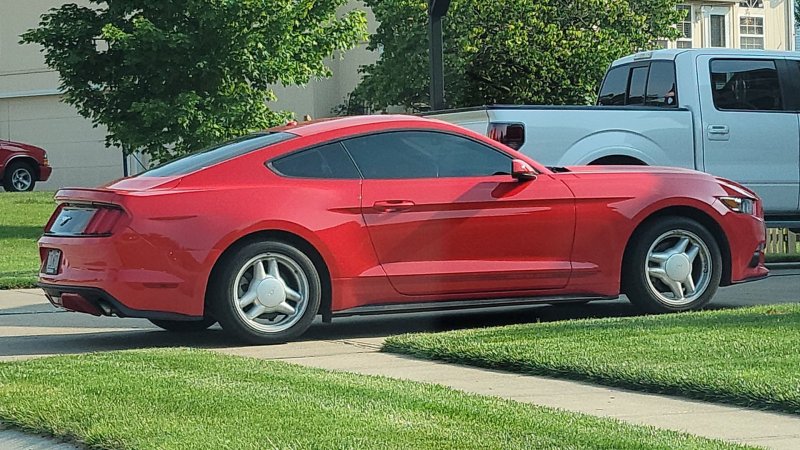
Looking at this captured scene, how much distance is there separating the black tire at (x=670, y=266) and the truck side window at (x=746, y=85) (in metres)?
3.63

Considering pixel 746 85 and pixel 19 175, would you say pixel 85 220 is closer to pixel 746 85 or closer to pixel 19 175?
pixel 746 85

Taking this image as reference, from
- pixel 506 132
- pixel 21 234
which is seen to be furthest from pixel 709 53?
pixel 21 234

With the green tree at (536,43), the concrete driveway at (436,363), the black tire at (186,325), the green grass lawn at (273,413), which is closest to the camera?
the green grass lawn at (273,413)

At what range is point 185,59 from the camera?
68.9 ft

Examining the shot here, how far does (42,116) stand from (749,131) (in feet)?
101

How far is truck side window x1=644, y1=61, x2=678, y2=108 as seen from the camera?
13.3 meters

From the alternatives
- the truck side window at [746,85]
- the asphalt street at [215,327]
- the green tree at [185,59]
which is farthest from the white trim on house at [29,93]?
the truck side window at [746,85]

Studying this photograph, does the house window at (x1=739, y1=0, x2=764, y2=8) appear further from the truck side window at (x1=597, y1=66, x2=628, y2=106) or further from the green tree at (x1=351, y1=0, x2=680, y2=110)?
the truck side window at (x1=597, y1=66, x2=628, y2=106)

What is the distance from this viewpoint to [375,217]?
9117mm

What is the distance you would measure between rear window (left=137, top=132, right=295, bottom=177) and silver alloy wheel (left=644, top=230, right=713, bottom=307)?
2.72m

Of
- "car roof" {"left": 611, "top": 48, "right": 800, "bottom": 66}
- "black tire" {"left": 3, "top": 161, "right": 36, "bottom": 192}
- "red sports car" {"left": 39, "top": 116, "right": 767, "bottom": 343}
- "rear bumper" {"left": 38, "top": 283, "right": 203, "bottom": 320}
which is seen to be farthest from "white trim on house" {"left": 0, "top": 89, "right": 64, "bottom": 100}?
"rear bumper" {"left": 38, "top": 283, "right": 203, "bottom": 320}

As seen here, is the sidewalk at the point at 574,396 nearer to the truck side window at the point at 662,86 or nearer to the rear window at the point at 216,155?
the rear window at the point at 216,155

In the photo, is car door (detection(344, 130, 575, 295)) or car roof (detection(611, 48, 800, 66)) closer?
car door (detection(344, 130, 575, 295))

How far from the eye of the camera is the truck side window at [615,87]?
14.1m
